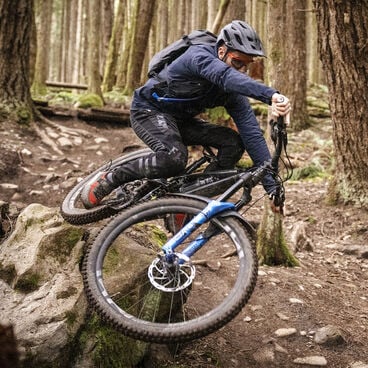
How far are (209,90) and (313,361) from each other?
2635 mm

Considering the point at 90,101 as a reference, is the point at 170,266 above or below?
below

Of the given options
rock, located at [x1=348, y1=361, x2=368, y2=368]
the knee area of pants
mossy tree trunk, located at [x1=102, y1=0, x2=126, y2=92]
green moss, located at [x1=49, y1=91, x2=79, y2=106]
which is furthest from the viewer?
mossy tree trunk, located at [x1=102, y1=0, x2=126, y2=92]

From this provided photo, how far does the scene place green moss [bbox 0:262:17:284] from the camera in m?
4.43

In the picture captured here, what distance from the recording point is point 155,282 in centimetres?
396

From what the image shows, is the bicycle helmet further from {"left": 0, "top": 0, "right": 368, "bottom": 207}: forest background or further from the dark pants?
{"left": 0, "top": 0, "right": 368, "bottom": 207}: forest background

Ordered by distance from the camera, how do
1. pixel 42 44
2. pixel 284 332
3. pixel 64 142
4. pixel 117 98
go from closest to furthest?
pixel 284 332 < pixel 64 142 < pixel 117 98 < pixel 42 44

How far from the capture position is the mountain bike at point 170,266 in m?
3.52

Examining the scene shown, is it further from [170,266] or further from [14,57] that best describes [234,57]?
[14,57]

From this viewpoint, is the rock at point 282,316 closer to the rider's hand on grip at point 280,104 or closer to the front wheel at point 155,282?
the front wheel at point 155,282

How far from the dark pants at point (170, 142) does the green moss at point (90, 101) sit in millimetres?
8523

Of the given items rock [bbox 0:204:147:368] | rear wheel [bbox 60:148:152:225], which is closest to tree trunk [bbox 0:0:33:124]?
rear wheel [bbox 60:148:152:225]

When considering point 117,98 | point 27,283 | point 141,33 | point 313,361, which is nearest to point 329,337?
point 313,361

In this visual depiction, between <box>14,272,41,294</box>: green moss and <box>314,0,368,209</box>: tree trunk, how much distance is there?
5.39m

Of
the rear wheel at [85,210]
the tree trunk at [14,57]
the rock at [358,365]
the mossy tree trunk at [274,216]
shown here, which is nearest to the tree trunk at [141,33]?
the tree trunk at [14,57]
